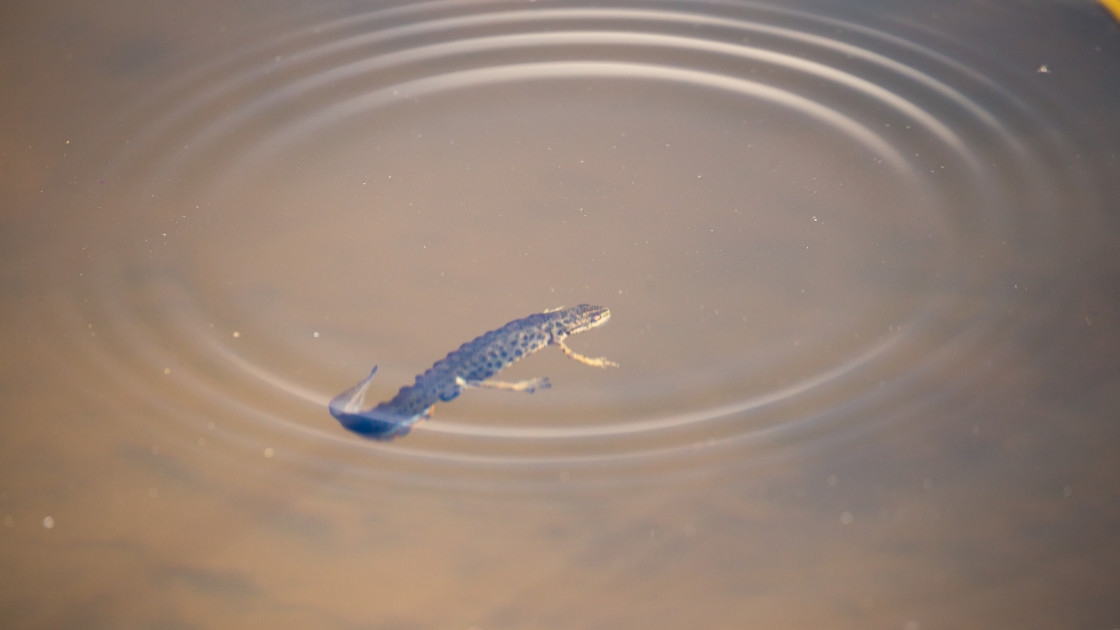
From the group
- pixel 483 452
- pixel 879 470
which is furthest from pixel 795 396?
pixel 483 452

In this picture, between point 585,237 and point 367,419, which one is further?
point 585,237

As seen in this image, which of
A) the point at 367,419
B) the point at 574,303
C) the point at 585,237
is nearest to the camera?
the point at 367,419

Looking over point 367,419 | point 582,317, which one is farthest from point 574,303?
point 367,419

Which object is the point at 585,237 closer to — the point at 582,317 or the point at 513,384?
the point at 582,317

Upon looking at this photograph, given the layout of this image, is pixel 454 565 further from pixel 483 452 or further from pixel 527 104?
pixel 527 104

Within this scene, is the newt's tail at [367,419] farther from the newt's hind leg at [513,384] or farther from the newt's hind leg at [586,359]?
the newt's hind leg at [586,359]

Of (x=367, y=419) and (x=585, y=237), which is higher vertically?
(x=585, y=237)
